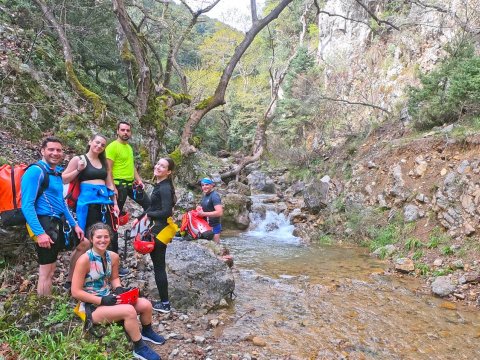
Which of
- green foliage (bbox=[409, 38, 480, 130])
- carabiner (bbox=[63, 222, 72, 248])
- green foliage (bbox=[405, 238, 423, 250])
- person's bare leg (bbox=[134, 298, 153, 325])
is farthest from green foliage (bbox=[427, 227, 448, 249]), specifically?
carabiner (bbox=[63, 222, 72, 248])

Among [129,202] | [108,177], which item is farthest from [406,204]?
[108,177]

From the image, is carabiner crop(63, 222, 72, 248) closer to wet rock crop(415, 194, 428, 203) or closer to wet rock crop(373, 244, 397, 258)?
wet rock crop(373, 244, 397, 258)

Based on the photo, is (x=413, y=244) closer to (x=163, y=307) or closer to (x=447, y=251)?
(x=447, y=251)

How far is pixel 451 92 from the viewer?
943 cm

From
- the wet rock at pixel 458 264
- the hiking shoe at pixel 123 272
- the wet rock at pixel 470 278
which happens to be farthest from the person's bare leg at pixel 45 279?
→ the wet rock at pixel 458 264

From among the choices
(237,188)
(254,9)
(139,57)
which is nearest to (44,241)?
(139,57)

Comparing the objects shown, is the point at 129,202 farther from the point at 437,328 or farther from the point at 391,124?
the point at 391,124

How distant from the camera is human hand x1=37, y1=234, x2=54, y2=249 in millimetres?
3277

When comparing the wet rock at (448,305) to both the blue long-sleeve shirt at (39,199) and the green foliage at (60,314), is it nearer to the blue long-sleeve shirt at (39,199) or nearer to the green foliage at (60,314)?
the green foliage at (60,314)

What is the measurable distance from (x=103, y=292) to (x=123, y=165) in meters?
1.96

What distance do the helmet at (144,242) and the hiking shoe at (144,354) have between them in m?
1.06

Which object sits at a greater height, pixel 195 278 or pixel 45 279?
pixel 45 279

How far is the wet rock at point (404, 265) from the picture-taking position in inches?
289

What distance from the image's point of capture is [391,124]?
519 inches
